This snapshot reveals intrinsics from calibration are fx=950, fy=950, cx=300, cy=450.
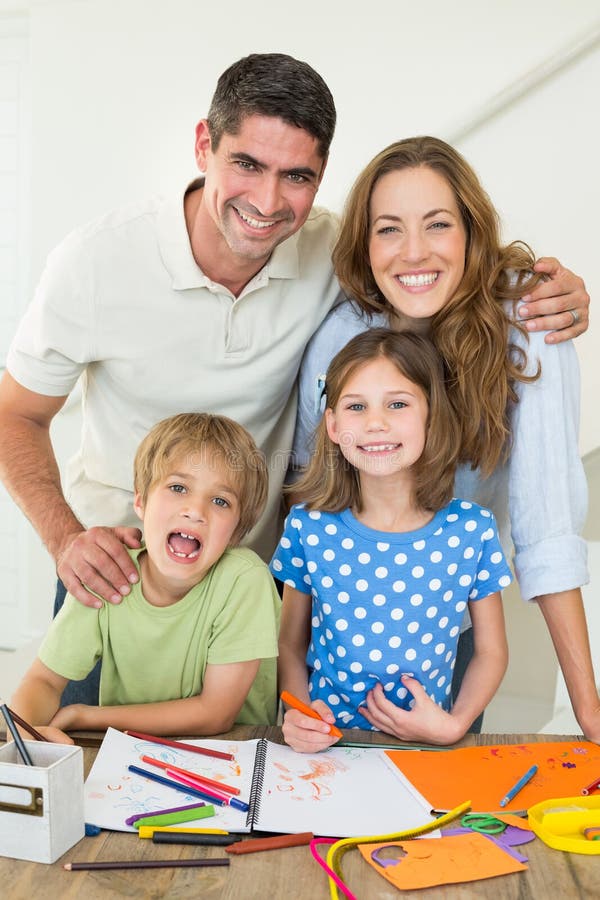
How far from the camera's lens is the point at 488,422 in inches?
59.9

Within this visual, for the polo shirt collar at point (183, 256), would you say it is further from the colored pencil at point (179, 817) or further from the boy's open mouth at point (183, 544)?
the colored pencil at point (179, 817)

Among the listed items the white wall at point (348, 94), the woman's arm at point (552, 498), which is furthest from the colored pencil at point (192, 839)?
the white wall at point (348, 94)

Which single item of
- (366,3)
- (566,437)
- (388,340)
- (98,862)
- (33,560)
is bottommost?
(33,560)

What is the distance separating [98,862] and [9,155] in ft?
10.8

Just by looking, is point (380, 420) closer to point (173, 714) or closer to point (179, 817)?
point (173, 714)

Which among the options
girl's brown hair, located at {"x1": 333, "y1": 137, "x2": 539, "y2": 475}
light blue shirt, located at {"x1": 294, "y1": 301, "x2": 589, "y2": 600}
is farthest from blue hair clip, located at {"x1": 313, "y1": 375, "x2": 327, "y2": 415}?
light blue shirt, located at {"x1": 294, "y1": 301, "x2": 589, "y2": 600}

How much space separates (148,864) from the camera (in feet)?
3.07

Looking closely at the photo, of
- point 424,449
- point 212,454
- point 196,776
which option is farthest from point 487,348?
point 196,776

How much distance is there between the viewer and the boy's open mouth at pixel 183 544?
1.37 meters

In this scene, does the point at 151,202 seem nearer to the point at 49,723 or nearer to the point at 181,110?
the point at 49,723

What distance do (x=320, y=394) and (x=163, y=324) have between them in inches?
12.5

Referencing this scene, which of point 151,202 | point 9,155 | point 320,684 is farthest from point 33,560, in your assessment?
point 320,684

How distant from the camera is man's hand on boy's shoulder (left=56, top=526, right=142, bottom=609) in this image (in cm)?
141

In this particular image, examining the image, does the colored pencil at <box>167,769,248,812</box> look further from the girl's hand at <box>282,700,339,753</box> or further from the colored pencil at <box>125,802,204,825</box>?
the girl's hand at <box>282,700,339,753</box>
